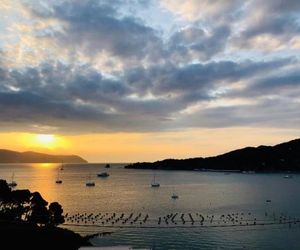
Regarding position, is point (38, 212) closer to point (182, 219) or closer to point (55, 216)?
point (55, 216)

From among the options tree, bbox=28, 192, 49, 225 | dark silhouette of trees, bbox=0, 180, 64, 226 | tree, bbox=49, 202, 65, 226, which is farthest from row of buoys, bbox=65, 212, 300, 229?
tree, bbox=28, 192, 49, 225

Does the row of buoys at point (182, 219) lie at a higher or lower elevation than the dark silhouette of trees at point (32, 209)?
lower

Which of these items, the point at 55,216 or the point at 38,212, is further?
the point at 55,216

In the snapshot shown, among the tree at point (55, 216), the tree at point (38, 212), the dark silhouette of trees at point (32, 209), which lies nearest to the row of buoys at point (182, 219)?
the tree at point (55, 216)

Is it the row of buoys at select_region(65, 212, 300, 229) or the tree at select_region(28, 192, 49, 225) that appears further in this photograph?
the row of buoys at select_region(65, 212, 300, 229)

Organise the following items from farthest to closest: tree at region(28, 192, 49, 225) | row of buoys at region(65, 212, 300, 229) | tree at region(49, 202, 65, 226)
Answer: row of buoys at region(65, 212, 300, 229), tree at region(49, 202, 65, 226), tree at region(28, 192, 49, 225)

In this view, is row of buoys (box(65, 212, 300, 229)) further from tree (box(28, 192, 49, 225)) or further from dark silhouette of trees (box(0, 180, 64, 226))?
tree (box(28, 192, 49, 225))

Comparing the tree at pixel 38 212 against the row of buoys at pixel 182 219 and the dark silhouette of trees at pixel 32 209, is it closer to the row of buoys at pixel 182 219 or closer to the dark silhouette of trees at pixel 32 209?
the dark silhouette of trees at pixel 32 209

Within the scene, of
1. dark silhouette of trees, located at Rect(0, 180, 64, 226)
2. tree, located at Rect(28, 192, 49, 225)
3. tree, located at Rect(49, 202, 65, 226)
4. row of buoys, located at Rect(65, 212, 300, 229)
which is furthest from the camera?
row of buoys, located at Rect(65, 212, 300, 229)

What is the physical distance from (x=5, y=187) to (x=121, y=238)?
106 ft

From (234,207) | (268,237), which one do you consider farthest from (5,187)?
(234,207)

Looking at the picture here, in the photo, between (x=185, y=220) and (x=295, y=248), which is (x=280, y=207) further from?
(x=295, y=248)

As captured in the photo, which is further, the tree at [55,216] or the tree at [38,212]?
the tree at [55,216]

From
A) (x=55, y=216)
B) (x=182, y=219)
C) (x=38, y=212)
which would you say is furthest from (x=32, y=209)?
(x=182, y=219)
